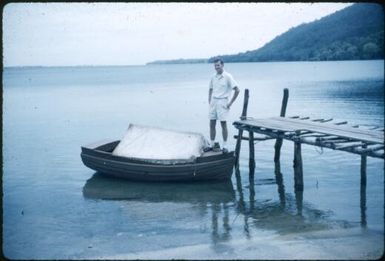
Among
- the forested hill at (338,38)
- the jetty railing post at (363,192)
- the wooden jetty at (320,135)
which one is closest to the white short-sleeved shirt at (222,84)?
the wooden jetty at (320,135)

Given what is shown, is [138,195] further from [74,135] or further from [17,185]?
[74,135]

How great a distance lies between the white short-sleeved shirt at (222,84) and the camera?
12.9 meters

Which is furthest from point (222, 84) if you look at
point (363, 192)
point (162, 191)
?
point (363, 192)

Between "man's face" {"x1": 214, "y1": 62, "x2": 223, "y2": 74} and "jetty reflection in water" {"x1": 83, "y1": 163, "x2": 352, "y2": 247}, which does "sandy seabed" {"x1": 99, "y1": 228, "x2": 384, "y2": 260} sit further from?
"man's face" {"x1": 214, "y1": 62, "x2": 223, "y2": 74}

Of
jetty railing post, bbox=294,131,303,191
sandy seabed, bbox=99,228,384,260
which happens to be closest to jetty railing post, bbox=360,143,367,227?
sandy seabed, bbox=99,228,384,260

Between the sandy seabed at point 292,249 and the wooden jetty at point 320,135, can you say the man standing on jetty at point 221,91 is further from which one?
the sandy seabed at point 292,249

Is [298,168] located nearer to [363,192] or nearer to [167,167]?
[363,192]

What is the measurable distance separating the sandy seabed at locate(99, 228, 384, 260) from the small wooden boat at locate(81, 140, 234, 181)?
4.38 metres

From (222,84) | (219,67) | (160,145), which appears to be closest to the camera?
(219,67)

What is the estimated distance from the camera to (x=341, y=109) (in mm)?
33688

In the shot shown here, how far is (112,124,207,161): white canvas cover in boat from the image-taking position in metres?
13.7

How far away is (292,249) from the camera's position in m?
8.49

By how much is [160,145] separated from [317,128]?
5004mm

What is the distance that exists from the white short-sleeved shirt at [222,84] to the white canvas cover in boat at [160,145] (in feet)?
5.83
